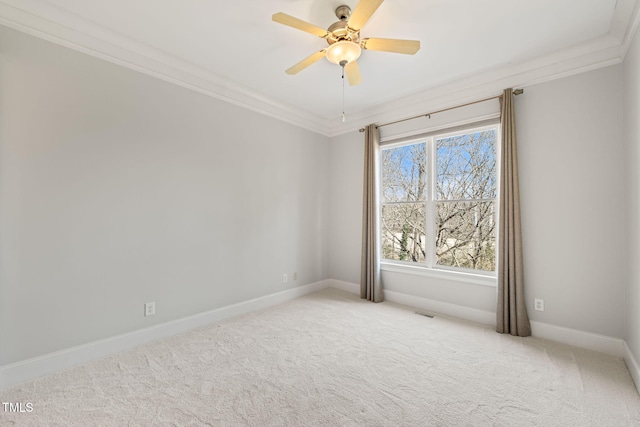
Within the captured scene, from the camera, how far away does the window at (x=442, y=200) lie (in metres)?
3.30

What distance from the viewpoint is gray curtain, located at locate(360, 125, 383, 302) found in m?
3.99

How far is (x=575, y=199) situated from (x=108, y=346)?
4.49 meters

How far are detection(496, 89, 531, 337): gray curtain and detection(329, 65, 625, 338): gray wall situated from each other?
4.7 inches

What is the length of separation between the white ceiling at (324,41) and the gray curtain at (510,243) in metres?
0.49

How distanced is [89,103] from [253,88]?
169cm

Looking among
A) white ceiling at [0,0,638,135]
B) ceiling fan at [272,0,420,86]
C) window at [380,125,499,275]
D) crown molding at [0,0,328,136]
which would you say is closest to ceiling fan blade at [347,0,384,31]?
ceiling fan at [272,0,420,86]

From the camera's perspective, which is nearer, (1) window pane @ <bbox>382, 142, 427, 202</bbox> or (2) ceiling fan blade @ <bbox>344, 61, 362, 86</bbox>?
(2) ceiling fan blade @ <bbox>344, 61, 362, 86</bbox>

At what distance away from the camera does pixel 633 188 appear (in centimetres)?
217

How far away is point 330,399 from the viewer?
1878mm

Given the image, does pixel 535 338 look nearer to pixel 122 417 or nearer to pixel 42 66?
pixel 122 417

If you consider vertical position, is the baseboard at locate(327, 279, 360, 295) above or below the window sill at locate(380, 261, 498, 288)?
below

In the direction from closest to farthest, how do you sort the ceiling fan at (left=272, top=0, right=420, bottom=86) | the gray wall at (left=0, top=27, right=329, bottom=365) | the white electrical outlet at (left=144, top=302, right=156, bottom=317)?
1. the ceiling fan at (left=272, top=0, right=420, bottom=86)
2. the gray wall at (left=0, top=27, right=329, bottom=365)
3. the white electrical outlet at (left=144, top=302, right=156, bottom=317)

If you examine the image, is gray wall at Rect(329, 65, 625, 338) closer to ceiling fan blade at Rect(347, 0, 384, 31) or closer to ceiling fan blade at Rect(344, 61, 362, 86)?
ceiling fan blade at Rect(344, 61, 362, 86)

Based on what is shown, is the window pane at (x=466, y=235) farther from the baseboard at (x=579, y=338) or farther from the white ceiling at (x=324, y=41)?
the white ceiling at (x=324, y=41)
